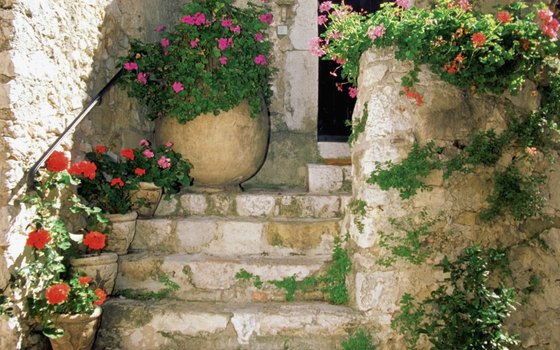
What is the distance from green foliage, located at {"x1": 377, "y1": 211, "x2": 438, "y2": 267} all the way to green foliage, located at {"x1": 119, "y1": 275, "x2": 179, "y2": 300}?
1.34 meters

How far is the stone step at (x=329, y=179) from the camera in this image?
13.7 feet

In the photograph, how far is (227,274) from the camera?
3205 mm

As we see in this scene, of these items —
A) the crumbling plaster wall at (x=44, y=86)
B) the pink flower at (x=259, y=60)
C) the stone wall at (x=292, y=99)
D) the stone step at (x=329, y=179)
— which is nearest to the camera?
the crumbling plaster wall at (x=44, y=86)

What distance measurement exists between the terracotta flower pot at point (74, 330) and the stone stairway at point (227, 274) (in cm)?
25

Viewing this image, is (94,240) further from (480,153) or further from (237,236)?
(480,153)

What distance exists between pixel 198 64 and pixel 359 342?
2276 millimetres

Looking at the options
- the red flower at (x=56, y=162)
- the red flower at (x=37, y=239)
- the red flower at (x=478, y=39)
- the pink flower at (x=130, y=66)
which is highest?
the red flower at (x=478, y=39)

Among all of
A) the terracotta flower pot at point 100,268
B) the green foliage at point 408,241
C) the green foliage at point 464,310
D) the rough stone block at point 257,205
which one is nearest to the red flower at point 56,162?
the terracotta flower pot at point 100,268

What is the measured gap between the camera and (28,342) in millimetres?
2600

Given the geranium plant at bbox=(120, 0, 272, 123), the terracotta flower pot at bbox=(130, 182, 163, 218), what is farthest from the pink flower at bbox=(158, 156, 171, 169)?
the geranium plant at bbox=(120, 0, 272, 123)

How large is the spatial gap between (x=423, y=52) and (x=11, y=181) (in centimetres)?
234

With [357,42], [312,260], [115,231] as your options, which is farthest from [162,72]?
[312,260]

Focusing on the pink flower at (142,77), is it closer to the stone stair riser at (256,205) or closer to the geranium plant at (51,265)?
the stone stair riser at (256,205)

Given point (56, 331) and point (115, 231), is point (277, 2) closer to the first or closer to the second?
point (115, 231)
